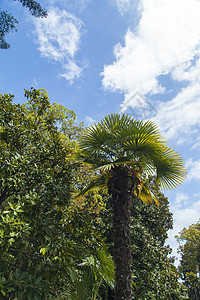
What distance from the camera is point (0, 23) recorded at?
5500mm

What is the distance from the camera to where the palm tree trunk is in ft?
16.4

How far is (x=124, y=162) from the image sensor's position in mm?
5684

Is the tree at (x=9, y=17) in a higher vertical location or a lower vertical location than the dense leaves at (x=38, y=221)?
higher

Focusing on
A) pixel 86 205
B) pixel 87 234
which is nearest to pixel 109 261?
pixel 87 234

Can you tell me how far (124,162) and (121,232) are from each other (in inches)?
70.4

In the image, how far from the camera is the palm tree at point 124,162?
5453 mm

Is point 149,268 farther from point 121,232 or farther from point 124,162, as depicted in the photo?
point 124,162

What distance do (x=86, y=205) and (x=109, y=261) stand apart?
5.84 m

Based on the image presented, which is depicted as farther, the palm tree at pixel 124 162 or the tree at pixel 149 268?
the tree at pixel 149 268

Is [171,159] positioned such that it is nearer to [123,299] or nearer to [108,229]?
[123,299]

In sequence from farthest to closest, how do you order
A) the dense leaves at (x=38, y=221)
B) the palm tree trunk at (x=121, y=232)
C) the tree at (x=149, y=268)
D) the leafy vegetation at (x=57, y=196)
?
the tree at (x=149, y=268)
the palm tree trunk at (x=121, y=232)
the leafy vegetation at (x=57, y=196)
the dense leaves at (x=38, y=221)

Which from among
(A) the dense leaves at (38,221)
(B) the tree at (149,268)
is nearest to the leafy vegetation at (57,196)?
(A) the dense leaves at (38,221)

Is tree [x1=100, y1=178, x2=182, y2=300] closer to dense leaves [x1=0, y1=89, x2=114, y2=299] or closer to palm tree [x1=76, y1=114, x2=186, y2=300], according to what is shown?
palm tree [x1=76, y1=114, x2=186, y2=300]

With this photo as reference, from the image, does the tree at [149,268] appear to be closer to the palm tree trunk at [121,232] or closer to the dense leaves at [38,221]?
the palm tree trunk at [121,232]
